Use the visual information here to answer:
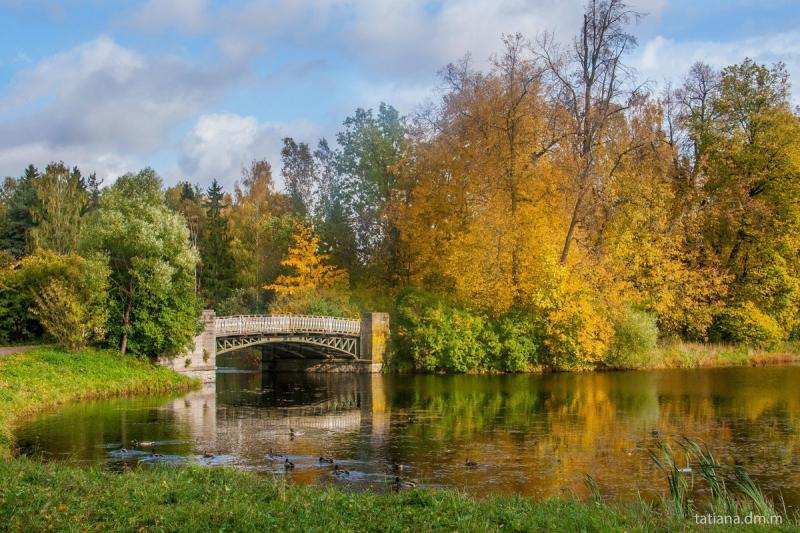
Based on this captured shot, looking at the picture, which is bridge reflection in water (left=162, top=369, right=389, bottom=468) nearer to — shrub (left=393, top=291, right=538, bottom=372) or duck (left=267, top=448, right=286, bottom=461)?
duck (left=267, top=448, right=286, bottom=461)

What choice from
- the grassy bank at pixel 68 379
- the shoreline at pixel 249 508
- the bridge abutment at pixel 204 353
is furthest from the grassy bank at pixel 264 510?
the bridge abutment at pixel 204 353

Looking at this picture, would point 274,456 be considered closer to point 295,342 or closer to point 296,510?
point 296,510

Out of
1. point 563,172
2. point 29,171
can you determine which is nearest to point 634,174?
point 563,172

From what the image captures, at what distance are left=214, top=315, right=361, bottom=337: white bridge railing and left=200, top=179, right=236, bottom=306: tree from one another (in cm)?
2420

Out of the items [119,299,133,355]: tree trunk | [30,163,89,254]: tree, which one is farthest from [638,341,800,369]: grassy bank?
[30,163,89,254]: tree

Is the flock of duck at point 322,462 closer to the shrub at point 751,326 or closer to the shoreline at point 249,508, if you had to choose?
the shoreline at point 249,508

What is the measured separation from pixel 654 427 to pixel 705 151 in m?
31.0

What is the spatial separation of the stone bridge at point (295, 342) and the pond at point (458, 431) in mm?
2023

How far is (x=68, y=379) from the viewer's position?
28547mm

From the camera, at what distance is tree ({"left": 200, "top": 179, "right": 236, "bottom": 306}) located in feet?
213

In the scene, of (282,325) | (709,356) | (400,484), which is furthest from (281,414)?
(709,356)

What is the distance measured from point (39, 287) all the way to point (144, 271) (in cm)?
448

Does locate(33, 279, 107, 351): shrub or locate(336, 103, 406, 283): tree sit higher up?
locate(336, 103, 406, 283): tree

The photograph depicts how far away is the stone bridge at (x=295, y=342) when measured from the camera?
36750mm
